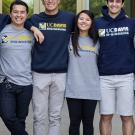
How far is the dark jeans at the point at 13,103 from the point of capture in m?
5.52

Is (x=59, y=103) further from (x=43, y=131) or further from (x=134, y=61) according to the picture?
(x=134, y=61)

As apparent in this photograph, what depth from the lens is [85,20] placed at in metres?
5.66

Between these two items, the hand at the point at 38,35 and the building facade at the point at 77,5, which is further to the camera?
the building facade at the point at 77,5

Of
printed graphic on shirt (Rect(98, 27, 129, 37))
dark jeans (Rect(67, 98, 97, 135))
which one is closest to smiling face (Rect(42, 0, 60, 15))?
printed graphic on shirt (Rect(98, 27, 129, 37))

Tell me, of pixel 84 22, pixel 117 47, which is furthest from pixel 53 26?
pixel 117 47

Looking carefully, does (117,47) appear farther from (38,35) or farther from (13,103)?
(13,103)

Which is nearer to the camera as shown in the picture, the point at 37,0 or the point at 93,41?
the point at 93,41

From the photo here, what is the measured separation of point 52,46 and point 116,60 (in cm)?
80

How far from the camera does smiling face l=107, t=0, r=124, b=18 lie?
18.4ft

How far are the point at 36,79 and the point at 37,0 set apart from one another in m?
6.34

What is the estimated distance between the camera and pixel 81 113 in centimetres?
574

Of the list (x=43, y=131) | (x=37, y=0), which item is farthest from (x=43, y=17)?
(x=37, y=0)

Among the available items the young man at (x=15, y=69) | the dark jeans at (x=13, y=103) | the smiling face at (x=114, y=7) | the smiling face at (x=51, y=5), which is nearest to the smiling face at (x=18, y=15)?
the young man at (x=15, y=69)

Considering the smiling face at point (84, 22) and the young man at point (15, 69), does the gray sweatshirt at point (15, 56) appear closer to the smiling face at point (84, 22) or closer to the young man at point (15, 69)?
the young man at point (15, 69)
